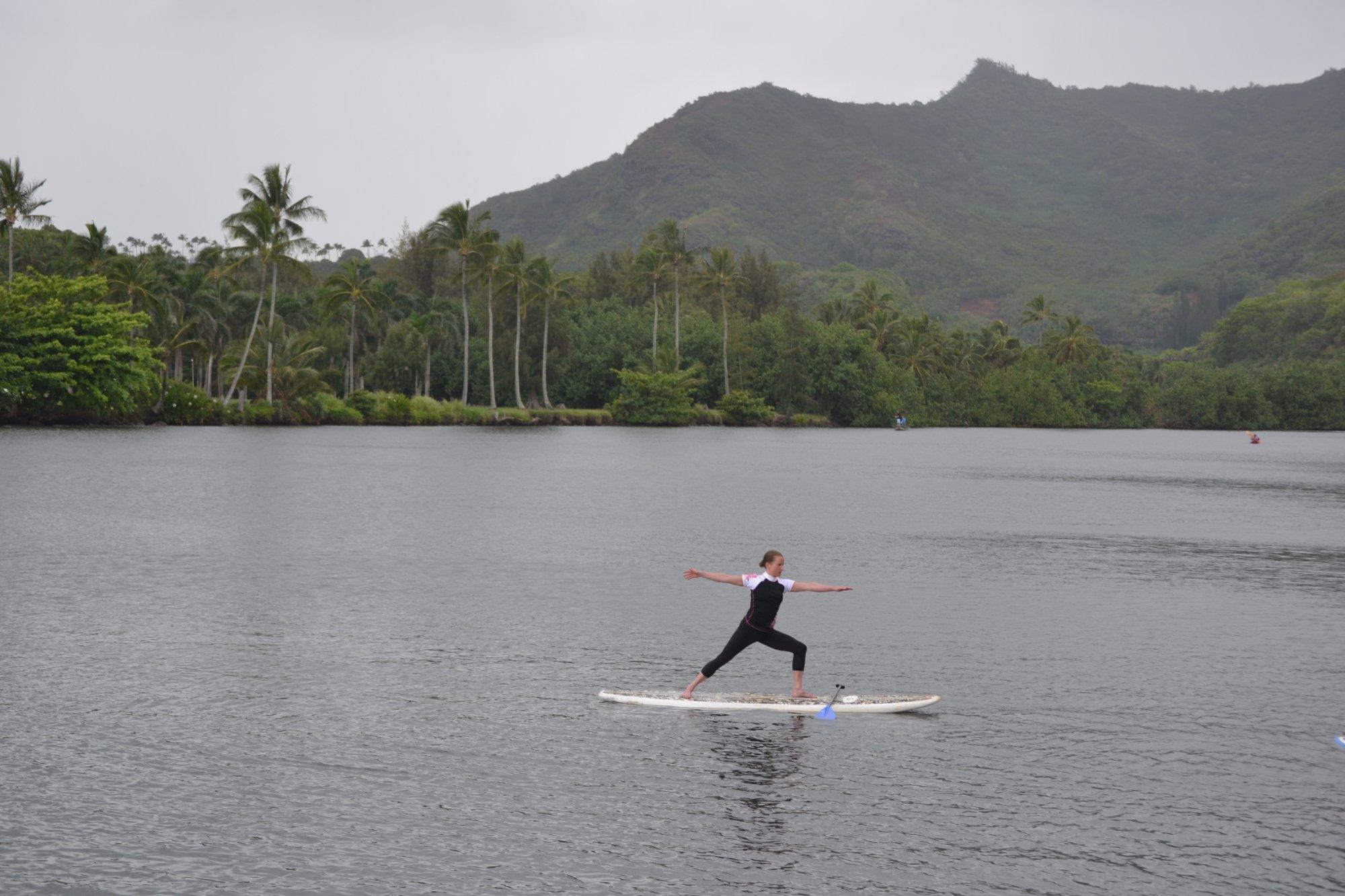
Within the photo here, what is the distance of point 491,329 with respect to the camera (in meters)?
132

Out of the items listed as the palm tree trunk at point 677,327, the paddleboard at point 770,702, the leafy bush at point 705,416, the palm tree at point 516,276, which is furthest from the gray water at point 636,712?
the leafy bush at point 705,416

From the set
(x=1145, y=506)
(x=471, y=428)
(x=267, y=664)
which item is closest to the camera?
(x=267, y=664)

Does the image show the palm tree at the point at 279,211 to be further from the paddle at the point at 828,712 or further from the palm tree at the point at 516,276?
the paddle at the point at 828,712

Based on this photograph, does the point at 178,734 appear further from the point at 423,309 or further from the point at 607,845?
the point at 423,309

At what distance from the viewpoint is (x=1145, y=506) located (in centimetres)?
5669

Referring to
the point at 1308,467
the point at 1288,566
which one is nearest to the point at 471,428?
the point at 1308,467

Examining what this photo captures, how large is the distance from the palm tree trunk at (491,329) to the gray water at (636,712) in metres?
88.2

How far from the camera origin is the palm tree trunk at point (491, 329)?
434ft

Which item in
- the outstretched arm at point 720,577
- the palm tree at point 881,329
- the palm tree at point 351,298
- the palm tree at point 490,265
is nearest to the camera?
the outstretched arm at point 720,577

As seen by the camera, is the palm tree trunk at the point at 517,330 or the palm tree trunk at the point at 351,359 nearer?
the palm tree trunk at the point at 351,359

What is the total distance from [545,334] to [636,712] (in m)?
123

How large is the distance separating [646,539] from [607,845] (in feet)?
91.1

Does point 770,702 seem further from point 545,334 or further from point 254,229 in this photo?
point 545,334

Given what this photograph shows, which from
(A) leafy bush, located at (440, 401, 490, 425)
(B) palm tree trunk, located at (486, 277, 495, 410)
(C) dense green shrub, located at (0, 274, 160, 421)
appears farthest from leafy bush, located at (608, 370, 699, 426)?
(C) dense green shrub, located at (0, 274, 160, 421)
